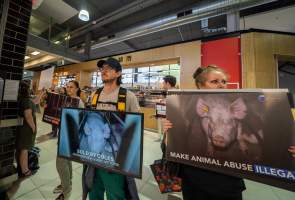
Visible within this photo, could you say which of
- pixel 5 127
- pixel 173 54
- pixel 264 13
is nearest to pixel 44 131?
pixel 5 127

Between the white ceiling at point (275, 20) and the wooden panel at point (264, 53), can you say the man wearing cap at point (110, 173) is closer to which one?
the wooden panel at point (264, 53)

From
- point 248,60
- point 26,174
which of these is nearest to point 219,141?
point 26,174

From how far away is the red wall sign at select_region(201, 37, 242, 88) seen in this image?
426 centimetres

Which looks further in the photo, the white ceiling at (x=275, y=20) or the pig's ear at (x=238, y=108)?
the white ceiling at (x=275, y=20)

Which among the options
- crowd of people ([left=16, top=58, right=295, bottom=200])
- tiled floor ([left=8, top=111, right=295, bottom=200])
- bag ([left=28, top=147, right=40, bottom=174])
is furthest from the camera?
bag ([left=28, top=147, right=40, bottom=174])

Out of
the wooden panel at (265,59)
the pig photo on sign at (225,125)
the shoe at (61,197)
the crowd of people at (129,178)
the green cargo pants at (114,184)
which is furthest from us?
the wooden panel at (265,59)

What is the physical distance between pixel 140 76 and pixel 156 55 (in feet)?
4.56

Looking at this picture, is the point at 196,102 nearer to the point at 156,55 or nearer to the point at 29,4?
the point at 29,4

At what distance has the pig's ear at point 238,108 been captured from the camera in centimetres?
73

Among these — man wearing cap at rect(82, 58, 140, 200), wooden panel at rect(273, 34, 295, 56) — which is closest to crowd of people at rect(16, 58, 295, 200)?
man wearing cap at rect(82, 58, 140, 200)

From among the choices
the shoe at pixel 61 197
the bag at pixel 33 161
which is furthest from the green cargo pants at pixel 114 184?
the bag at pixel 33 161

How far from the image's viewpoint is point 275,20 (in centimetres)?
427

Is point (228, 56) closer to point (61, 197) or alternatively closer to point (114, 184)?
point (114, 184)

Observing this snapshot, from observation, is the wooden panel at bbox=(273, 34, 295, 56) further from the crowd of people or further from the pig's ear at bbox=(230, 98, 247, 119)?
the pig's ear at bbox=(230, 98, 247, 119)
